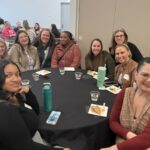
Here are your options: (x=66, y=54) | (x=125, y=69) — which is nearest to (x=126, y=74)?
(x=125, y=69)

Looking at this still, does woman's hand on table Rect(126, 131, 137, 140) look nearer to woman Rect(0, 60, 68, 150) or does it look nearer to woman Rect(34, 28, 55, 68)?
woman Rect(0, 60, 68, 150)

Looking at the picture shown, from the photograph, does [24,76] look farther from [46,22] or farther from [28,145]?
[46,22]

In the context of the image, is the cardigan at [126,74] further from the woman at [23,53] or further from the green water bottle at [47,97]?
the woman at [23,53]

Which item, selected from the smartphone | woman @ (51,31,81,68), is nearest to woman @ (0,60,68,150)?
the smartphone

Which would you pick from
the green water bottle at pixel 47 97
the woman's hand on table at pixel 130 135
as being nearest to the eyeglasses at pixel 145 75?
the woman's hand on table at pixel 130 135

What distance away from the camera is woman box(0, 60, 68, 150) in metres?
1.04

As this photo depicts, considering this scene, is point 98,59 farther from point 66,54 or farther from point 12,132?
point 12,132

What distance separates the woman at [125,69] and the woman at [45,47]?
1530 mm

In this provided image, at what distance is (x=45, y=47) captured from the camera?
3936mm

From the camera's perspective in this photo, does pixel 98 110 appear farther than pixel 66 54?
No

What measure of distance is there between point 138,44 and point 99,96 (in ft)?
9.26

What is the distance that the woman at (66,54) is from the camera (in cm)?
378

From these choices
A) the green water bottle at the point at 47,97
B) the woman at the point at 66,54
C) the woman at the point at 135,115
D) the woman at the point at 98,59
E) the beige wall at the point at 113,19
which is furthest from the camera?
the beige wall at the point at 113,19

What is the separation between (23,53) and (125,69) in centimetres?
179
